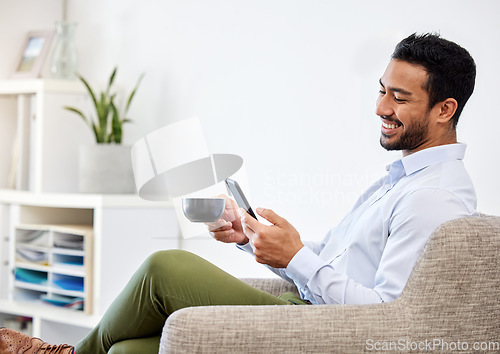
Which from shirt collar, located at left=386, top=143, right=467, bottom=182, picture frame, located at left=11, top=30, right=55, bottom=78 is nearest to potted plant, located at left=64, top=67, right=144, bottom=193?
picture frame, located at left=11, top=30, right=55, bottom=78

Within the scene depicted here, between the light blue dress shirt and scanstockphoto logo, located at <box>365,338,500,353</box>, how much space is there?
0.46 ft

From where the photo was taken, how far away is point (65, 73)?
3.46m

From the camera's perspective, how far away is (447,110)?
1.72 m

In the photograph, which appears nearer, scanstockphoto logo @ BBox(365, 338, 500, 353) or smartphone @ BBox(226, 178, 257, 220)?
scanstockphoto logo @ BBox(365, 338, 500, 353)

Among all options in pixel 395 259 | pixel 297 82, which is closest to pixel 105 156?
pixel 297 82

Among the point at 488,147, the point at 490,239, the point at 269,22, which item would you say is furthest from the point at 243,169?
the point at 490,239

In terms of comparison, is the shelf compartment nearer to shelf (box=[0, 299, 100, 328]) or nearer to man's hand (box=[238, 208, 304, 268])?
shelf (box=[0, 299, 100, 328])

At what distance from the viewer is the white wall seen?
88.4 inches

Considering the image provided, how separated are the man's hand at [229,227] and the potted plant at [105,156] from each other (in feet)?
4.43

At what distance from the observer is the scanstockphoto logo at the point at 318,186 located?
260 cm

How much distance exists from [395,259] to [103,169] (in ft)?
6.50

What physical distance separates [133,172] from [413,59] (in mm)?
1886

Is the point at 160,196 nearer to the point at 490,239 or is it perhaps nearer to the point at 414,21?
the point at 414,21

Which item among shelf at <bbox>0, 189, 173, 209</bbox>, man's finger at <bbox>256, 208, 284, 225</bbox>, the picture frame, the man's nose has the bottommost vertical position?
shelf at <bbox>0, 189, 173, 209</bbox>
